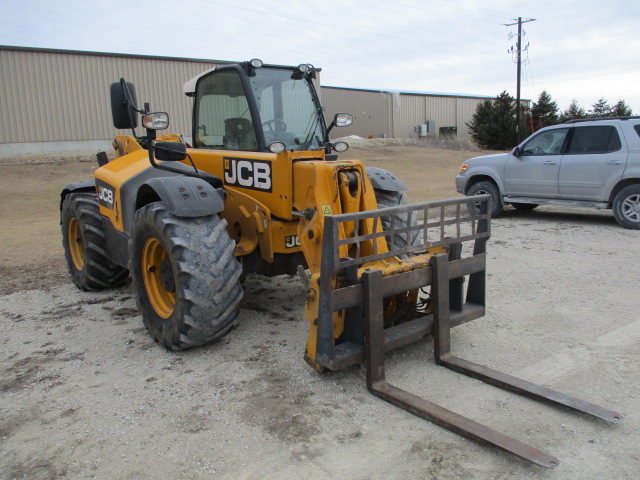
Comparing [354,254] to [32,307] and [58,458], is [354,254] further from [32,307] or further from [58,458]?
[32,307]

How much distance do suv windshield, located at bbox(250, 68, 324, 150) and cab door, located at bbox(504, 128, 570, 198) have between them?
672 cm

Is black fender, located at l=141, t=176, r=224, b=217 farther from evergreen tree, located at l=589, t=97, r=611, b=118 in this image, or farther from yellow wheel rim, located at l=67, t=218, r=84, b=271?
evergreen tree, located at l=589, t=97, r=611, b=118

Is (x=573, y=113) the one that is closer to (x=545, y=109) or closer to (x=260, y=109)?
(x=545, y=109)

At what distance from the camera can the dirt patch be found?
3.02 meters

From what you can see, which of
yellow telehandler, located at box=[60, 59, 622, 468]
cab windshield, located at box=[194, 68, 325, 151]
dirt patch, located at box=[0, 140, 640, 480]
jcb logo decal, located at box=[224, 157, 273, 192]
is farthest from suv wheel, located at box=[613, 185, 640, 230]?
jcb logo decal, located at box=[224, 157, 273, 192]

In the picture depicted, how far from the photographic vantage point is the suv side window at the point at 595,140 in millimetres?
9828

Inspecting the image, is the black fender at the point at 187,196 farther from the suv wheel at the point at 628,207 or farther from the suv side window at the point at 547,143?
the suv side window at the point at 547,143

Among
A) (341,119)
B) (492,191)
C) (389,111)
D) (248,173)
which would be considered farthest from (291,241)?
(389,111)

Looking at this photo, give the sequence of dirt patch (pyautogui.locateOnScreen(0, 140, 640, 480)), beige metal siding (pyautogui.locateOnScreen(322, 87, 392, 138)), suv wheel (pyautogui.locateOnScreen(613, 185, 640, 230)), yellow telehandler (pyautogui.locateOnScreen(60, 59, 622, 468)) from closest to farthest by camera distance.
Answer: dirt patch (pyautogui.locateOnScreen(0, 140, 640, 480)) < yellow telehandler (pyautogui.locateOnScreen(60, 59, 622, 468)) < suv wheel (pyautogui.locateOnScreen(613, 185, 640, 230)) < beige metal siding (pyautogui.locateOnScreen(322, 87, 392, 138))

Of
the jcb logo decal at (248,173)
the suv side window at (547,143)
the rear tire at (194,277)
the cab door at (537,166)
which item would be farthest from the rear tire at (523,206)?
the rear tire at (194,277)

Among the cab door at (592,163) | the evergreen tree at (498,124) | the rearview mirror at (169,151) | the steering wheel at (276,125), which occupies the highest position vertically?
the evergreen tree at (498,124)

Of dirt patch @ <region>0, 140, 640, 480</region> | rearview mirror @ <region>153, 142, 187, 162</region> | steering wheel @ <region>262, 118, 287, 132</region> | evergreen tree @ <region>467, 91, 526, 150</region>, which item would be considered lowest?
dirt patch @ <region>0, 140, 640, 480</region>

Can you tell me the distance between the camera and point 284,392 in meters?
3.81

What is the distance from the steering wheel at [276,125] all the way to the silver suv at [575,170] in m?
7.15
